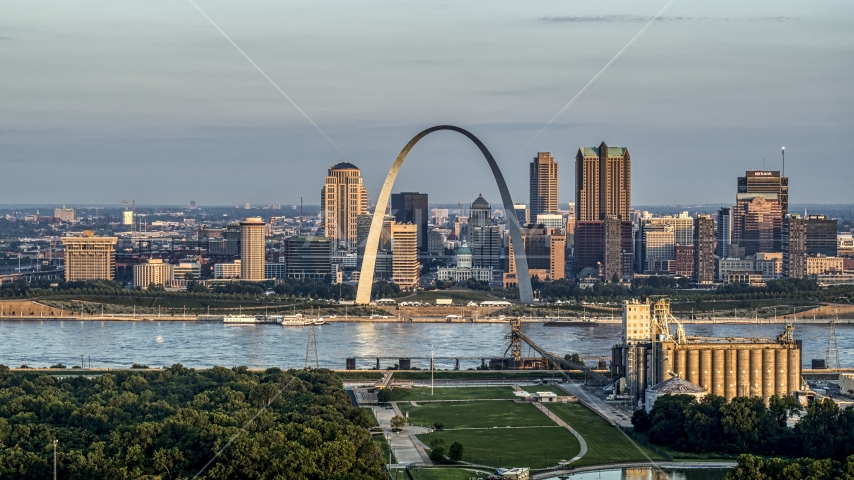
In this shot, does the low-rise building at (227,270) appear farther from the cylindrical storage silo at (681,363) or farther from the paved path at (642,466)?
the paved path at (642,466)

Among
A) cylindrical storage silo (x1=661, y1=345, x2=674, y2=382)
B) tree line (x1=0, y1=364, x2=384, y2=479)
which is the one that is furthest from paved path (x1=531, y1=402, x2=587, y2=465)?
tree line (x1=0, y1=364, x2=384, y2=479)

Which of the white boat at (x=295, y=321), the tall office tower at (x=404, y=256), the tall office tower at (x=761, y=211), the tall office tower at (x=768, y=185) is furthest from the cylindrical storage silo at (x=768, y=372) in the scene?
the tall office tower at (x=768, y=185)

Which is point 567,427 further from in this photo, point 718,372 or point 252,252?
point 252,252

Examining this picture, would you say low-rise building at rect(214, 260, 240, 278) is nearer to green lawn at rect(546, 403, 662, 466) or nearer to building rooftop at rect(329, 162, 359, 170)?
building rooftop at rect(329, 162, 359, 170)

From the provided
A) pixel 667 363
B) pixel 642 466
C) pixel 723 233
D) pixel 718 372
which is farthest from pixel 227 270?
pixel 642 466

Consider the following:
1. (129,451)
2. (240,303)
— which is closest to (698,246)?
(240,303)

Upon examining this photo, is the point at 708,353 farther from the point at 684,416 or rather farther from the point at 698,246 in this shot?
the point at 698,246
